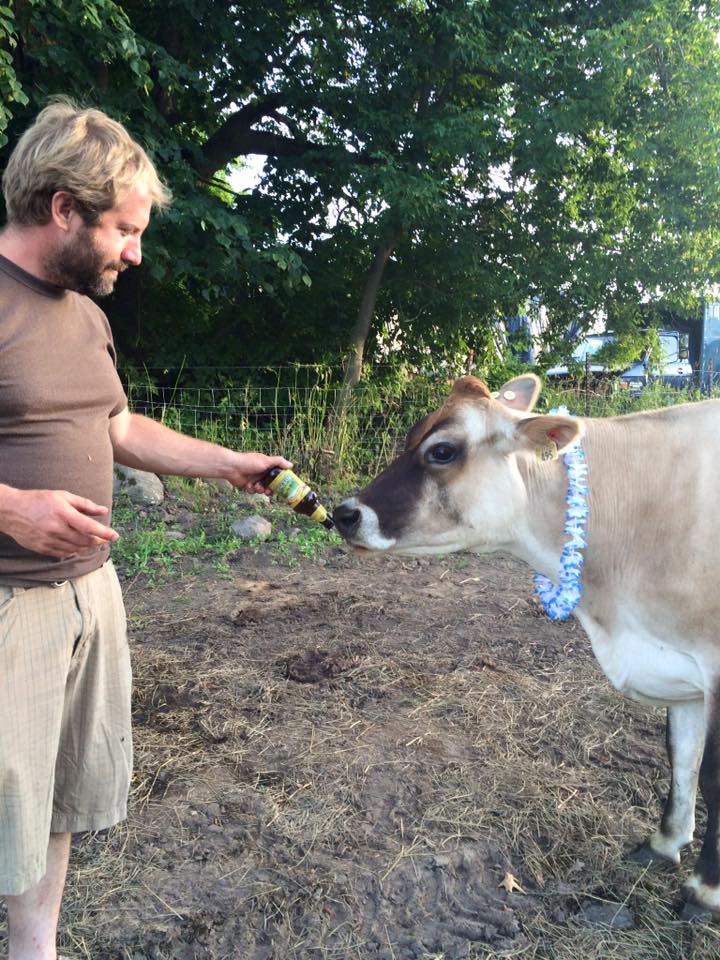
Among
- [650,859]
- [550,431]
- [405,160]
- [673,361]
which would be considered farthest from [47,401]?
[673,361]

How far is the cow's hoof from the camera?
109 inches

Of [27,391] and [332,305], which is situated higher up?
[332,305]

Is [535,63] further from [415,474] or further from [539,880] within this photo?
[539,880]

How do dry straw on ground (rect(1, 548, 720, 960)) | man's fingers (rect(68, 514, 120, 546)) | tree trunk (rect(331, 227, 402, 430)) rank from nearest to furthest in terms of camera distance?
man's fingers (rect(68, 514, 120, 546)) → dry straw on ground (rect(1, 548, 720, 960)) → tree trunk (rect(331, 227, 402, 430))

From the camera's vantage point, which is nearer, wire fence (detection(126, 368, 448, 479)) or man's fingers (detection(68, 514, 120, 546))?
man's fingers (detection(68, 514, 120, 546))

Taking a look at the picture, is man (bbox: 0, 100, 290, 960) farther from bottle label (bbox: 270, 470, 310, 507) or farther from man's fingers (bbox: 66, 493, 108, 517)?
bottle label (bbox: 270, 470, 310, 507)

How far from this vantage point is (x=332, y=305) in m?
9.39

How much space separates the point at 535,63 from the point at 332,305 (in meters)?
3.35

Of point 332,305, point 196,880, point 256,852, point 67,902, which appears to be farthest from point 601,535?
point 332,305

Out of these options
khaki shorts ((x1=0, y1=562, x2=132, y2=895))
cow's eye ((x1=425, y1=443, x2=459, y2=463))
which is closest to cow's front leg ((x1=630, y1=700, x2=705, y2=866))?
cow's eye ((x1=425, y1=443, x2=459, y2=463))

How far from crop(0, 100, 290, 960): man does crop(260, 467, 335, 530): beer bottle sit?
2.31 ft

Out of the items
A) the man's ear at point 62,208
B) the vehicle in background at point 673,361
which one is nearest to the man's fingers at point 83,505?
the man's ear at point 62,208

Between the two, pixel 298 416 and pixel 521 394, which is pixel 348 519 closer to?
pixel 521 394

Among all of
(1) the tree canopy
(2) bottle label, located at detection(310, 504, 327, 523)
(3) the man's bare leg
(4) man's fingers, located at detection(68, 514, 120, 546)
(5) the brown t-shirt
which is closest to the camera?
(4) man's fingers, located at detection(68, 514, 120, 546)
